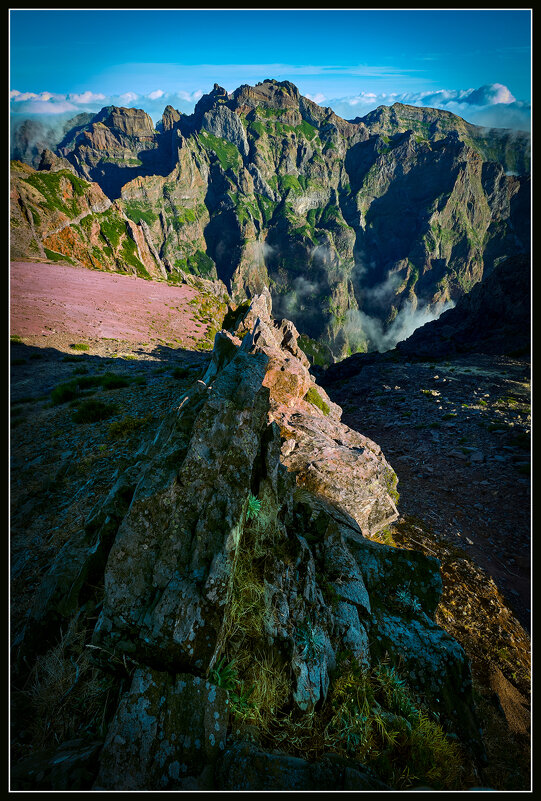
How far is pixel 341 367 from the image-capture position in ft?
183

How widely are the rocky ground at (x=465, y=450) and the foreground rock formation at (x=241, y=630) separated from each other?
735 cm

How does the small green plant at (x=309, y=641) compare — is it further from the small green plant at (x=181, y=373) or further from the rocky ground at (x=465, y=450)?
the small green plant at (x=181, y=373)

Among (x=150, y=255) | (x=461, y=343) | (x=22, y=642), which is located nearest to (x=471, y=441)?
(x=22, y=642)

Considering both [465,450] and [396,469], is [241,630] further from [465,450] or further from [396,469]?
[465,450]

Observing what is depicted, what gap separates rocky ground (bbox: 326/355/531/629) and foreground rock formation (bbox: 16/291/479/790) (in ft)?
24.1

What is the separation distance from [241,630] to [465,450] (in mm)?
21495

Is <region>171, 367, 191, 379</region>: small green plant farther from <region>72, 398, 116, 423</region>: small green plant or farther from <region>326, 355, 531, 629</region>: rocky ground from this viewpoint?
<region>326, 355, 531, 629</region>: rocky ground

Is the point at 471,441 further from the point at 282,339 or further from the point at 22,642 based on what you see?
the point at 22,642

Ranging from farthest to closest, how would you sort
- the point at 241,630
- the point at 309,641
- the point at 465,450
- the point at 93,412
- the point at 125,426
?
the point at 465,450 < the point at 93,412 < the point at 125,426 < the point at 309,641 < the point at 241,630

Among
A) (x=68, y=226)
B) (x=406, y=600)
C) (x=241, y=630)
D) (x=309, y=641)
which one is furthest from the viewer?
(x=68, y=226)

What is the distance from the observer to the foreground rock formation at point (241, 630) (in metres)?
3.53

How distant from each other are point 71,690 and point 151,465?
10.2 feet

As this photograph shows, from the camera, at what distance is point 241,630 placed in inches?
172

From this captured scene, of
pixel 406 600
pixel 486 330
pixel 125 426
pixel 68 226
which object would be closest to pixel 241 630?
pixel 406 600
